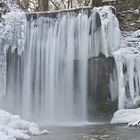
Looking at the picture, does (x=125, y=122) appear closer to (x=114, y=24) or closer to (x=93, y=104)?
Answer: (x=93, y=104)

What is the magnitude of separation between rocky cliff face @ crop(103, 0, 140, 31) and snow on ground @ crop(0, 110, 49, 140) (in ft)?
25.9

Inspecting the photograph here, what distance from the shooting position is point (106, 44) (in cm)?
1551

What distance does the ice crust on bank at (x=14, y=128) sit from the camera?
9344mm

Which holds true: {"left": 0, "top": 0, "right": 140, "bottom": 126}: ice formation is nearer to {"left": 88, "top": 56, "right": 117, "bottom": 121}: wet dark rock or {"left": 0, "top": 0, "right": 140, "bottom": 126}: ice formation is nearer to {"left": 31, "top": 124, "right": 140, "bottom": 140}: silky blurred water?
{"left": 88, "top": 56, "right": 117, "bottom": 121}: wet dark rock

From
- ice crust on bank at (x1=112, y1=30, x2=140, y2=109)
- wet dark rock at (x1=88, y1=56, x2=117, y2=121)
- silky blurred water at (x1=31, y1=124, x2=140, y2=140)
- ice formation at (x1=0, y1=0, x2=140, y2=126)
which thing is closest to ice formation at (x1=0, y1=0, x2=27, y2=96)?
ice formation at (x1=0, y1=0, x2=140, y2=126)

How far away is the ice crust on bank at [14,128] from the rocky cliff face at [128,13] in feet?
25.9

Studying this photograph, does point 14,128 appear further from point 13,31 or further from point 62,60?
point 13,31

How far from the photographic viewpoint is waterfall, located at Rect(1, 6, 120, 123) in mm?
15422

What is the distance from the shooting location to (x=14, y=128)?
32.9ft

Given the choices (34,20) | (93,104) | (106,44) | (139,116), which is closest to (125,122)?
(139,116)

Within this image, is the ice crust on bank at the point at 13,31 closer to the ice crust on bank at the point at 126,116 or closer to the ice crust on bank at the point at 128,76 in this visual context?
the ice crust on bank at the point at 128,76

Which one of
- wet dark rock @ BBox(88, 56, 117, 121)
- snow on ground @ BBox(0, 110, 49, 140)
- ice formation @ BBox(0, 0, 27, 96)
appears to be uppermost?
ice formation @ BBox(0, 0, 27, 96)

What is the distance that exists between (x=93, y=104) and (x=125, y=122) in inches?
80.0

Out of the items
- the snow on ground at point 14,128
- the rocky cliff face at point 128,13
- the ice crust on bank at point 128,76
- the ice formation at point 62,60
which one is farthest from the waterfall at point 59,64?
the snow on ground at point 14,128
